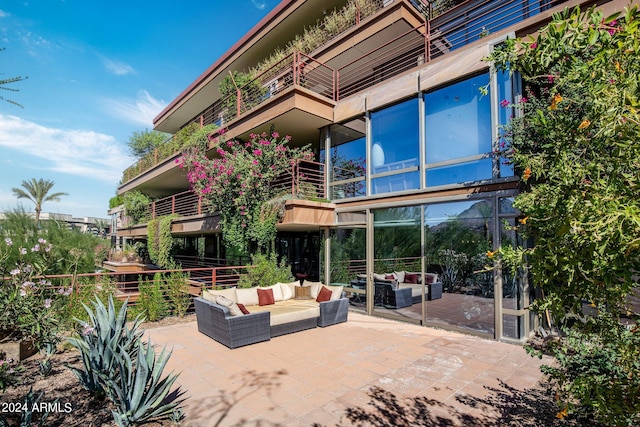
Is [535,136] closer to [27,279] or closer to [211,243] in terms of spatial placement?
[27,279]

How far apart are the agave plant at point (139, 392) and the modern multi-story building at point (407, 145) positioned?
543 centimetres

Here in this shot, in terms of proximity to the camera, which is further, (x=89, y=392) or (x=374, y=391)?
(x=374, y=391)

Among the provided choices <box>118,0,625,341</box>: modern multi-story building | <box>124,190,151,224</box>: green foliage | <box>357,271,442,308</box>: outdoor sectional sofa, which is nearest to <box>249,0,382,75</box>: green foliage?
<box>118,0,625,341</box>: modern multi-story building

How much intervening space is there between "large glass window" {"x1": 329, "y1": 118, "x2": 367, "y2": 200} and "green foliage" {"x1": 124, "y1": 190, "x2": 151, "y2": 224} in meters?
14.8

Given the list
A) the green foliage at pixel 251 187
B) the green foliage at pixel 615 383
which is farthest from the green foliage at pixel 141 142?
the green foliage at pixel 615 383

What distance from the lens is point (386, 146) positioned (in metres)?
9.16

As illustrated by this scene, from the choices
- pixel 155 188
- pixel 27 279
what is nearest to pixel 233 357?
pixel 27 279

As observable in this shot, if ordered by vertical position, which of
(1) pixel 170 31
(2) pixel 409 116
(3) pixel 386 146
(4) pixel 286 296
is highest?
(1) pixel 170 31

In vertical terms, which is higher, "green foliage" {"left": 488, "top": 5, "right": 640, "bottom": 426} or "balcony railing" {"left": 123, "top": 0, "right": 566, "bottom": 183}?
"balcony railing" {"left": 123, "top": 0, "right": 566, "bottom": 183}

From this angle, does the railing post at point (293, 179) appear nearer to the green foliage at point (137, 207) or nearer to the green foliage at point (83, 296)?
the green foliage at point (83, 296)

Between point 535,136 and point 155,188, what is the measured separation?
73.9 feet

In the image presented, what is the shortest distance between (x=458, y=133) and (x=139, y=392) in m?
7.58

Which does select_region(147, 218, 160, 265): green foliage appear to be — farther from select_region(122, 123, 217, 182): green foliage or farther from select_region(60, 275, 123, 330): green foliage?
select_region(60, 275, 123, 330): green foliage

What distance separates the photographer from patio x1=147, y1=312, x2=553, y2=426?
3855mm
